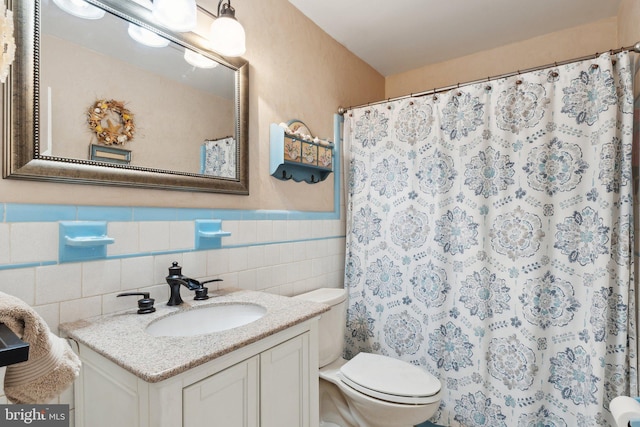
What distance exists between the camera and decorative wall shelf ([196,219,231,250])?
1354mm

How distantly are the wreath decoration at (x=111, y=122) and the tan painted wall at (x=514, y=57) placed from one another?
2.24m

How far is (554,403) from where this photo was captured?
1.56m

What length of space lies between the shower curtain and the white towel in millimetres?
1725

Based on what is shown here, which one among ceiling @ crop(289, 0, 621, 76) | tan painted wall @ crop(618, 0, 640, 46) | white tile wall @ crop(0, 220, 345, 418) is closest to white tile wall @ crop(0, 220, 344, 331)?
white tile wall @ crop(0, 220, 345, 418)

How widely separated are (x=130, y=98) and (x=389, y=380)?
5.29 feet

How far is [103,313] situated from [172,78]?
0.92 meters

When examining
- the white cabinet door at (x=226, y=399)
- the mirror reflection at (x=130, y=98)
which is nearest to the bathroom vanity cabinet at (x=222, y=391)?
A: the white cabinet door at (x=226, y=399)

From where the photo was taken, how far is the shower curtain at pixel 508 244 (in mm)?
1445

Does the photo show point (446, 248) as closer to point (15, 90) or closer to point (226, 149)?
point (226, 149)


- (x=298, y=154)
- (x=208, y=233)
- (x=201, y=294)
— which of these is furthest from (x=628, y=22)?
(x=201, y=294)

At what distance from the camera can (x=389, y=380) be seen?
1.52 metres

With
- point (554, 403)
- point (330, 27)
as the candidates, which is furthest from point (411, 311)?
point (330, 27)

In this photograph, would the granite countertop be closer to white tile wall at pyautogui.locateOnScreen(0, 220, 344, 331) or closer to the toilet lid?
white tile wall at pyautogui.locateOnScreen(0, 220, 344, 331)

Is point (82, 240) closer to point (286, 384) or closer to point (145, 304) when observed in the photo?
point (145, 304)
